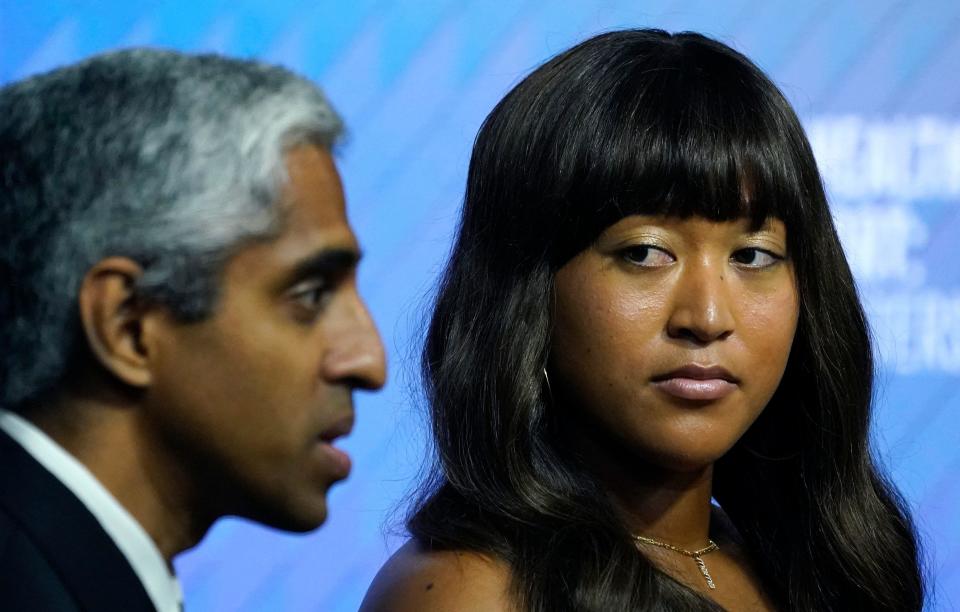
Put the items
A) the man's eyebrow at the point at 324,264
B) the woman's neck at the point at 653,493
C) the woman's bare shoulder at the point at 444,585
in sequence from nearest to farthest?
1. the man's eyebrow at the point at 324,264
2. the woman's bare shoulder at the point at 444,585
3. the woman's neck at the point at 653,493

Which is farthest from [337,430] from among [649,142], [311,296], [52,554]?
[649,142]

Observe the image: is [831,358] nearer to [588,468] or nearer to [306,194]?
[588,468]

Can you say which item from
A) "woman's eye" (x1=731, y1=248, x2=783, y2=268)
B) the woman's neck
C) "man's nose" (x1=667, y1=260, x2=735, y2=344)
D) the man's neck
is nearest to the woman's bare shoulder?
the woman's neck

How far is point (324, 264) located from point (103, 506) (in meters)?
0.27

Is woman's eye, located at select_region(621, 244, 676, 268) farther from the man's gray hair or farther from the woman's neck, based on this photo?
the man's gray hair

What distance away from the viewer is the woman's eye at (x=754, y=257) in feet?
6.18

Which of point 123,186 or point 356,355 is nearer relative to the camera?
point 123,186

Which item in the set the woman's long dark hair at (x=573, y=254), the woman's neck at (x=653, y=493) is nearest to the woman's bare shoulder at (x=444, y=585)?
the woman's long dark hair at (x=573, y=254)

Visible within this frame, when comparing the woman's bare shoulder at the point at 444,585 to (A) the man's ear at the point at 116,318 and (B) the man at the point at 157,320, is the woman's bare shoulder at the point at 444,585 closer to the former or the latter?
(B) the man at the point at 157,320

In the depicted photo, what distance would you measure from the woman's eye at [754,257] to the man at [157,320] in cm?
71

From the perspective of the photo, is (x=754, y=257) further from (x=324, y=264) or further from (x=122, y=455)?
(x=122, y=455)

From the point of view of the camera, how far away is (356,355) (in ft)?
4.29

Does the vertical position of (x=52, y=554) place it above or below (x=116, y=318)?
below

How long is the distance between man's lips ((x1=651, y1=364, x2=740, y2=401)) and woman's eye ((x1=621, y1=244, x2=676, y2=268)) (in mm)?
130
